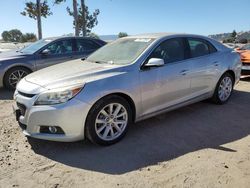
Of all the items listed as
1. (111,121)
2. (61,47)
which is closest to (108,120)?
(111,121)

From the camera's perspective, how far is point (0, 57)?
767cm

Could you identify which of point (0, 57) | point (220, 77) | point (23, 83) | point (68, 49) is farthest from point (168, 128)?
point (0, 57)

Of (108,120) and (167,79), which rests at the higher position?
(167,79)

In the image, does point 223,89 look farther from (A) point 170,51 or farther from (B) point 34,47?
(B) point 34,47

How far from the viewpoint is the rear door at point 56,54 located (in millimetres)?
7820

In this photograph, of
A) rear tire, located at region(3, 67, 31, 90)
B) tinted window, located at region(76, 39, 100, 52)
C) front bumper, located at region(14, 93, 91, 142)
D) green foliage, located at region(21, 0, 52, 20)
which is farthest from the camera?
green foliage, located at region(21, 0, 52, 20)

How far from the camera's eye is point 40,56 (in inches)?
308

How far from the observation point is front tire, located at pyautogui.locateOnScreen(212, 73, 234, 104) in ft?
18.5

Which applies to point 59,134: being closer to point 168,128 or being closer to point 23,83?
point 23,83

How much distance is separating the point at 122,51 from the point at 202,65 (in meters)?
1.50

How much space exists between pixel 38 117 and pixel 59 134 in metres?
0.34

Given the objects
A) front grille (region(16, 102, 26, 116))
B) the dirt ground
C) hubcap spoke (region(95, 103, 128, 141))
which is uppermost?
front grille (region(16, 102, 26, 116))

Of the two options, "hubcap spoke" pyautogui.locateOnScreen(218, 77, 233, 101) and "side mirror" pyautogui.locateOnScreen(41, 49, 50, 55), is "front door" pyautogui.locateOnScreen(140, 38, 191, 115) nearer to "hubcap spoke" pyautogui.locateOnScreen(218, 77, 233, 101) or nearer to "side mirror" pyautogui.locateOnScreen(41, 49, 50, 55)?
"hubcap spoke" pyautogui.locateOnScreen(218, 77, 233, 101)

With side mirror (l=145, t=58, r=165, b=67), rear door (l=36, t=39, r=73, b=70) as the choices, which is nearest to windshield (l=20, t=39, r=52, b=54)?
rear door (l=36, t=39, r=73, b=70)
